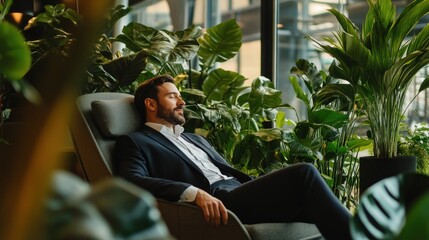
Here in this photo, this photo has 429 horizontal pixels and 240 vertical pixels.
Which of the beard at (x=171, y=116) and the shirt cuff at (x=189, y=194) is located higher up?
the beard at (x=171, y=116)

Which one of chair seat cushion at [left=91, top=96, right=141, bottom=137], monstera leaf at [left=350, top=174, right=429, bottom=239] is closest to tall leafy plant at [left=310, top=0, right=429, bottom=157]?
chair seat cushion at [left=91, top=96, right=141, bottom=137]

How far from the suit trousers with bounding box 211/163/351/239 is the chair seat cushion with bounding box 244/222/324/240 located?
42 millimetres

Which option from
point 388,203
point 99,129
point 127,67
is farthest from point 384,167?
point 388,203

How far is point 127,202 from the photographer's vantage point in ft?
0.95

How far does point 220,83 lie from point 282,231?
206 cm

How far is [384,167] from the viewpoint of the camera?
140 inches

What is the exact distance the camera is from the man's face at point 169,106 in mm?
3377

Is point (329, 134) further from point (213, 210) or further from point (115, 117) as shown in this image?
point (213, 210)

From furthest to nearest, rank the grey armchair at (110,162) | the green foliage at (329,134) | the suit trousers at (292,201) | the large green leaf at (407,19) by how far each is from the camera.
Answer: the green foliage at (329,134), the large green leaf at (407,19), the grey armchair at (110,162), the suit trousers at (292,201)

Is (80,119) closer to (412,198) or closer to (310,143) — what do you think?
(310,143)

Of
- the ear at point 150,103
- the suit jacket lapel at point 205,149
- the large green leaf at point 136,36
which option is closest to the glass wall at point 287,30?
the large green leaf at point 136,36

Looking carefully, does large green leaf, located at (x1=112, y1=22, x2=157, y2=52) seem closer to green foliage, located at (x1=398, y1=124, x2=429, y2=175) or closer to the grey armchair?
the grey armchair

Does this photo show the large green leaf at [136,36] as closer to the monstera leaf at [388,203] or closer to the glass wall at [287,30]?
the glass wall at [287,30]

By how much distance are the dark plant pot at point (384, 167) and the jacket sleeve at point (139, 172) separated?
1274 mm
